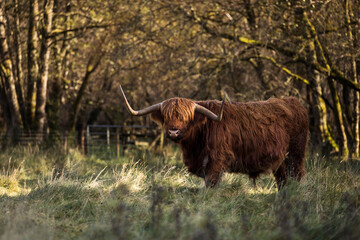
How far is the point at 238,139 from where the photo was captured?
21.0 feet

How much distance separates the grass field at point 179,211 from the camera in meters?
3.75

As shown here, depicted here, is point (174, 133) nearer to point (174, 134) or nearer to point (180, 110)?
point (174, 134)

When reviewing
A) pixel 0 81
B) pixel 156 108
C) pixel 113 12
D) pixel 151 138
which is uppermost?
pixel 113 12

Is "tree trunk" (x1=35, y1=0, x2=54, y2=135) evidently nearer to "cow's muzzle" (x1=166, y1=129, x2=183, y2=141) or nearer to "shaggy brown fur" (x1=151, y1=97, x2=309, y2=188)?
"shaggy brown fur" (x1=151, y1=97, x2=309, y2=188)

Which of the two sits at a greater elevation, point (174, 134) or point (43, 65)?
point (43, 65)

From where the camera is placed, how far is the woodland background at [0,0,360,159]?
9.87 m

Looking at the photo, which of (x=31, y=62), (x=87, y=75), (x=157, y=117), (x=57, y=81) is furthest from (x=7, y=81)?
(x=157, y=117)

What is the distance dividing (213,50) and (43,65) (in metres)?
4.49

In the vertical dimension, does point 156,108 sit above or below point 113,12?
below

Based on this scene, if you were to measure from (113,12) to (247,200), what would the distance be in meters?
9.42

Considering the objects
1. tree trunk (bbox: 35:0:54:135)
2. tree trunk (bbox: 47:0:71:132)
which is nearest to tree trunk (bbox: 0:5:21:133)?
tree trunk (bbox: 35:0:54:135)

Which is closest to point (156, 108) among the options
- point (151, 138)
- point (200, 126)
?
point (200, 126)

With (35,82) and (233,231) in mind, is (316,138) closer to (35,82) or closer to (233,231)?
(35,82)

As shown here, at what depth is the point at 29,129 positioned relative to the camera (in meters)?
14.1
